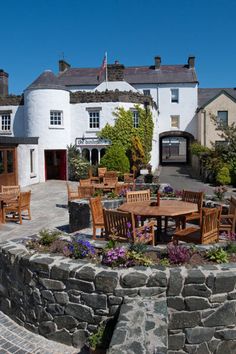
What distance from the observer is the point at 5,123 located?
26891 mm

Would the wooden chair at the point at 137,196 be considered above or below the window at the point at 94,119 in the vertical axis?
below

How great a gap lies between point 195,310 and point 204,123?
31.6m

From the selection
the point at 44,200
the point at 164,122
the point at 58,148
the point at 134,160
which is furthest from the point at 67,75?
the point at 44,200

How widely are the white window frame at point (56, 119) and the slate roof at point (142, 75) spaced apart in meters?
11.1

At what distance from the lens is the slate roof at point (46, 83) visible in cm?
2448

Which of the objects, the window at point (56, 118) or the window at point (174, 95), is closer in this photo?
the window at point (56, 118)

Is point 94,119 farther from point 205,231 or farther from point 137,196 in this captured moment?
point 205,231

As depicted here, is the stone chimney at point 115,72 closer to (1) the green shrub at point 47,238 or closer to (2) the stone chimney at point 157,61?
(2) the stone chimney at point 157,61

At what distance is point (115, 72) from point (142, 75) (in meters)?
8.80

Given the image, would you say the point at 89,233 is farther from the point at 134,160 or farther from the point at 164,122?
the point at 164,122

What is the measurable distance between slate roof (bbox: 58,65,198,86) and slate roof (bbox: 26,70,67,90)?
874 cm

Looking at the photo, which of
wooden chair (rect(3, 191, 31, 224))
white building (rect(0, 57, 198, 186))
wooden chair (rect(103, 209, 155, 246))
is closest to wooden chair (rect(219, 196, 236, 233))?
wooden chair (rect(103, 209, 155, 246))

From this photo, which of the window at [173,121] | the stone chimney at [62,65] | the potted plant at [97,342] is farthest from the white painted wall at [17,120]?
the potted plant at [97,342]

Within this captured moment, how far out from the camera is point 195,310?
4453 millimetres
